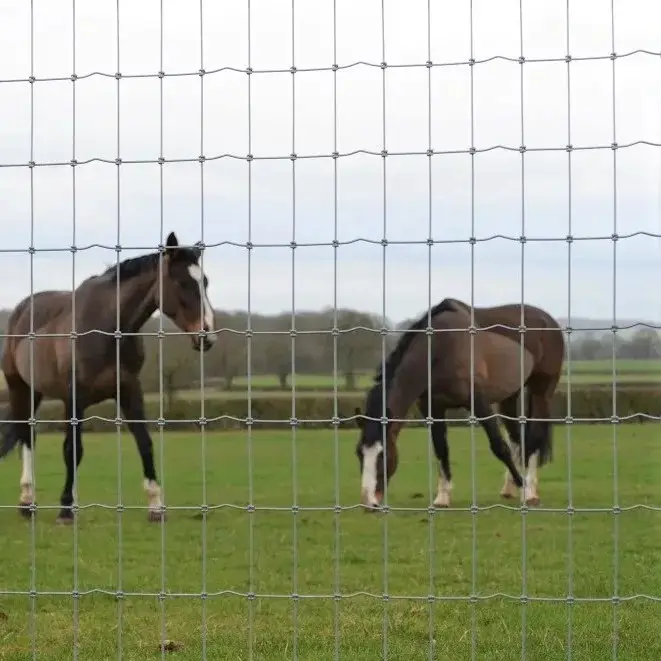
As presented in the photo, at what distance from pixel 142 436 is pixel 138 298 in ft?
3.28

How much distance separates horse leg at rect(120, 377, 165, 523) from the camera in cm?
496

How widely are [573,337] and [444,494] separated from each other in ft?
5.51

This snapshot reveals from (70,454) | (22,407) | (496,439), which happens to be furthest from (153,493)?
(496,439)

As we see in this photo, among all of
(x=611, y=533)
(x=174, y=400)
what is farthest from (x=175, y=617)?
(x=611, y=533)

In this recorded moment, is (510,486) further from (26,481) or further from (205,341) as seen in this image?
(26,481)

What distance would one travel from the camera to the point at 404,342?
4707 millimetres

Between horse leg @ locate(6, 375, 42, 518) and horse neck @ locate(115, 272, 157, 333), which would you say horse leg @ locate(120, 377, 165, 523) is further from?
horse leg @ locate(6, 375, 42, 518)

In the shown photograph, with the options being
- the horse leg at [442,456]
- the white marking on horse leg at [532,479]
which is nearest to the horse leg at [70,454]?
the horse leg at [442,456]

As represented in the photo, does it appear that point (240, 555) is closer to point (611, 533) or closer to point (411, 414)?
point (411, 414)

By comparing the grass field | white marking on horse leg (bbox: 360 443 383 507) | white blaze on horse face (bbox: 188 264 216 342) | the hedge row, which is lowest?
the grass field

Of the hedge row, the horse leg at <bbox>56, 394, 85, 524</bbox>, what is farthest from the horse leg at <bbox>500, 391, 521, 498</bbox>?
the horse leg at <bbox>56, 394, 85, 524</bbox>

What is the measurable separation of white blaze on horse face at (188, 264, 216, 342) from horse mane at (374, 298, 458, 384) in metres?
0.68

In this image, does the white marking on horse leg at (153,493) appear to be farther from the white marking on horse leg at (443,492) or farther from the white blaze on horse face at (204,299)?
the white marking on horse leg at (443,492)

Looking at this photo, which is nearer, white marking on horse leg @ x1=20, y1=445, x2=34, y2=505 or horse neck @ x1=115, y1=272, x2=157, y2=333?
horse neck @ x1=115, y1=272, x2=157, y2=333
